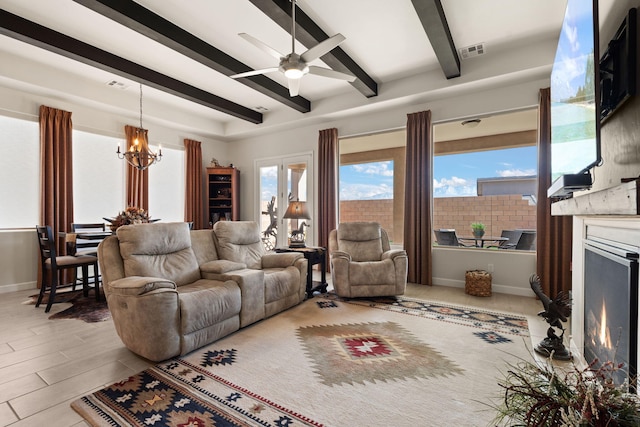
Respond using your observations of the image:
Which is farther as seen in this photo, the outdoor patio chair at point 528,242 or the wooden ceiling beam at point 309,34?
the outdoor patio chair at point 528,242

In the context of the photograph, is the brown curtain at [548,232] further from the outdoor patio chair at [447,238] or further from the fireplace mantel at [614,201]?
the fireplace mantel at [614,201]

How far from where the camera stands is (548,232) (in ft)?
12.2

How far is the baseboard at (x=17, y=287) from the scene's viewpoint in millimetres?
4063

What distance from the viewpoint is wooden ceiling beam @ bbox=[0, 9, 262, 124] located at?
2.95 metres

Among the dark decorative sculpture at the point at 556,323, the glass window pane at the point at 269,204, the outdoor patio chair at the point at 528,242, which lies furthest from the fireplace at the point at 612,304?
the glass window pane at the point at 269,204

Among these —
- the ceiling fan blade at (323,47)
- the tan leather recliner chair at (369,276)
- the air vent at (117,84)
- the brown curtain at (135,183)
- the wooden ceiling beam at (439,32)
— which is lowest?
the tan leather recliner chair at (369,276)

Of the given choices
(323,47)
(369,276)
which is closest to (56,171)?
(323,47)

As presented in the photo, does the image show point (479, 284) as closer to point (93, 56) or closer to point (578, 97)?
point (578, 97)

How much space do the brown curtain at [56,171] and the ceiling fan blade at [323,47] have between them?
3.94 metres

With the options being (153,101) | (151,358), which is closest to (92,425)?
(151,358)

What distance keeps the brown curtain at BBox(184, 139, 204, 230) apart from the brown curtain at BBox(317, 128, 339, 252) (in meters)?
2.51

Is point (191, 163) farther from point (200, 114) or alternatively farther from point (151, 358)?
point (151, 358)

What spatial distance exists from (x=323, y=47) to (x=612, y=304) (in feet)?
7.97

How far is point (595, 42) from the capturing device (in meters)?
1.37
